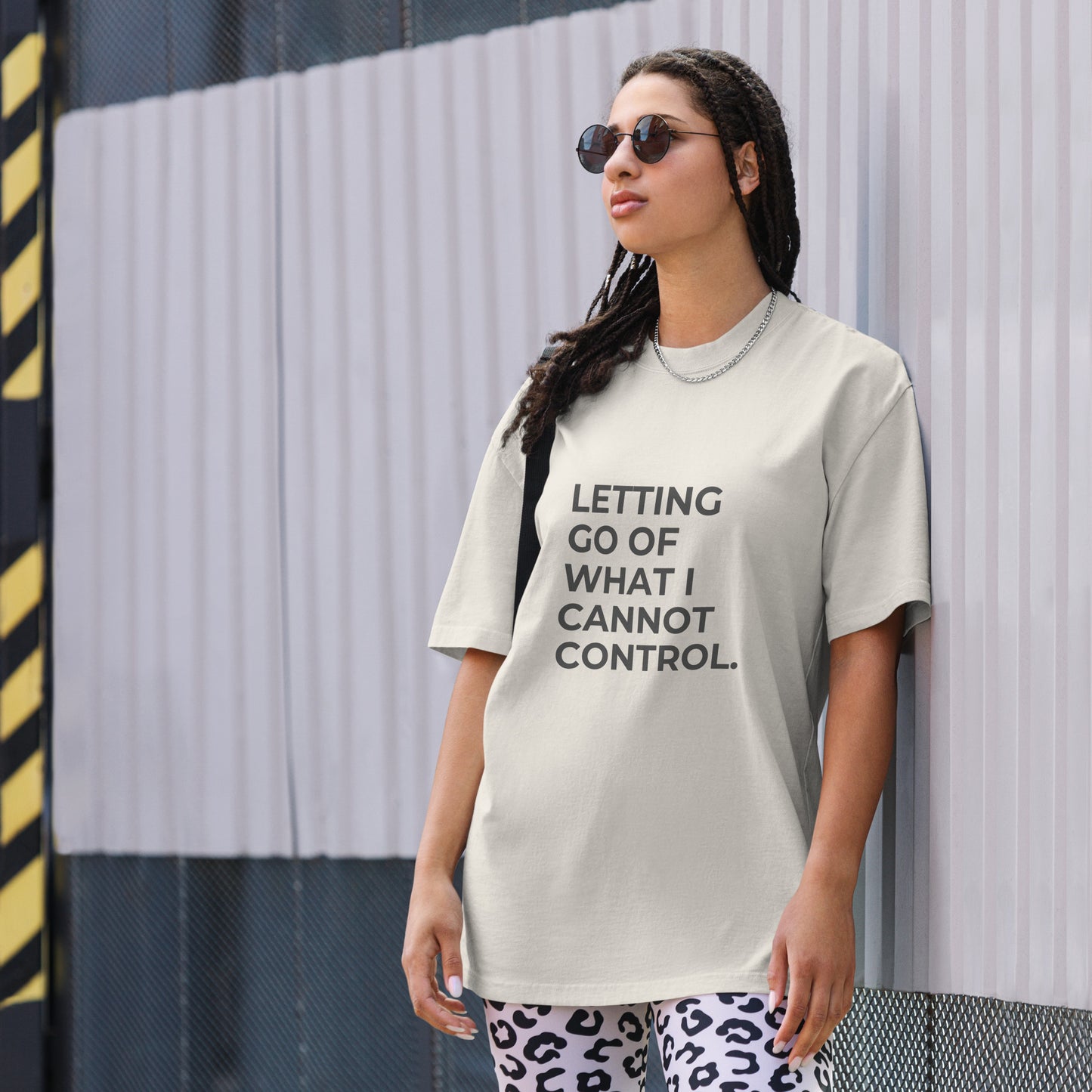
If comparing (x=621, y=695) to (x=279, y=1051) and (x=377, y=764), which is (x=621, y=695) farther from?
(x=279, y=1051)

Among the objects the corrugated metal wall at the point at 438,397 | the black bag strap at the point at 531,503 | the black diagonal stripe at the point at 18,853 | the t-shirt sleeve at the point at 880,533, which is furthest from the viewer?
the black diagonal stripe at the point at 18,853

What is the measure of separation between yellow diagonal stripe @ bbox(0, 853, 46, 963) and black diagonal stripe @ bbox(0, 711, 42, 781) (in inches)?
8.7

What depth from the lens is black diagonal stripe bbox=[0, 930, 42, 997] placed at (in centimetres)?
356

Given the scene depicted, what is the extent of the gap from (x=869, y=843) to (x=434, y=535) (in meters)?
1.21

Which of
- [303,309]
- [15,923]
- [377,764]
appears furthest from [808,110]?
[15,923]

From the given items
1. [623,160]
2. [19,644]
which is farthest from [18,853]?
[623,160]

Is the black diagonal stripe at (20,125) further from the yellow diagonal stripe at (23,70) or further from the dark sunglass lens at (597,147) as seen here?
the dark sunglass lens at (597,147)

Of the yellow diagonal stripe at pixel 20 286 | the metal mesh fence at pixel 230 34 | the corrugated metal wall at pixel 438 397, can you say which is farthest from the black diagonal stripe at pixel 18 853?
the metal mesh fence at pixel 230 34

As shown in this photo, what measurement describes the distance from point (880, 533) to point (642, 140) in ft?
1.95

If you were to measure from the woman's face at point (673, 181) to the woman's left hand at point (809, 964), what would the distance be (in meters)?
0.84

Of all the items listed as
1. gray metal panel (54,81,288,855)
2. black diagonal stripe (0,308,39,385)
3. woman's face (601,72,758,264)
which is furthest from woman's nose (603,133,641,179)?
black diagonal stripe (0,308,39,385)

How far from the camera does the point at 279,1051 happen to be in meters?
3.30

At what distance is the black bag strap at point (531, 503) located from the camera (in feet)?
6.62

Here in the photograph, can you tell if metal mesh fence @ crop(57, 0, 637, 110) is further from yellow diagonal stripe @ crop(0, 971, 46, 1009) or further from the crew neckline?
yellow diagonal stripe @ crop(0, 971, 46, 1009)
